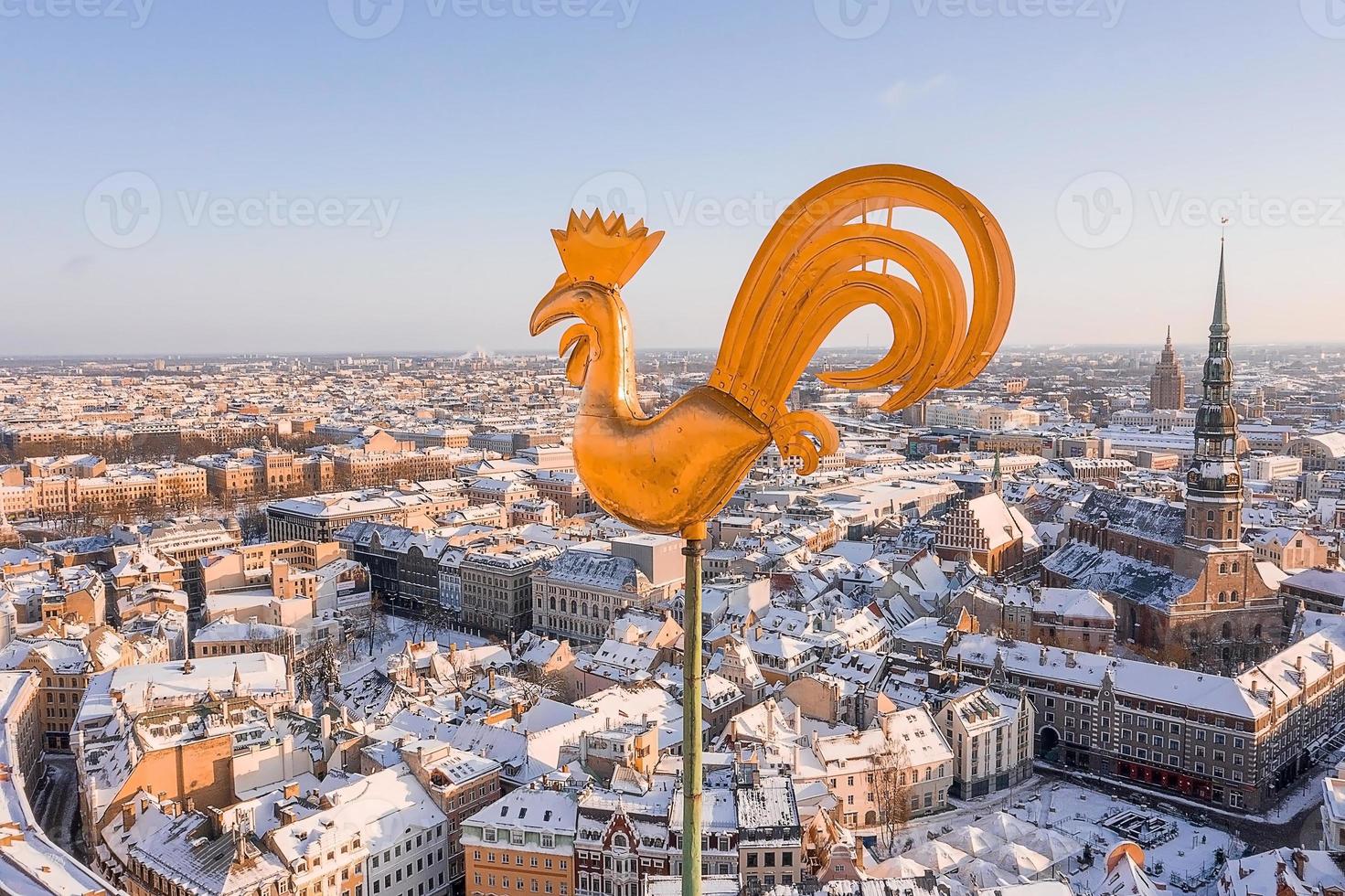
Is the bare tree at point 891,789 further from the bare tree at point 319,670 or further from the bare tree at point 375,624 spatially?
the bare tree at point 375,624

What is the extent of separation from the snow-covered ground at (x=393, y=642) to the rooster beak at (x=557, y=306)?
127 ft

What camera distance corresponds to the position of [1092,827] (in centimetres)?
3072

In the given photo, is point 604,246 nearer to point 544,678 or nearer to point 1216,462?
point 544,678

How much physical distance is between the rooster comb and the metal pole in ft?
4.69

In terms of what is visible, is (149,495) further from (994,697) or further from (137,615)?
(994,697)

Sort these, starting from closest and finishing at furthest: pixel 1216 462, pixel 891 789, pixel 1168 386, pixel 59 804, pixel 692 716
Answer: pixel 692 716 → pixel 891 789 → pixel 59 804 → pixel 1216 462 → pixel 1168 386

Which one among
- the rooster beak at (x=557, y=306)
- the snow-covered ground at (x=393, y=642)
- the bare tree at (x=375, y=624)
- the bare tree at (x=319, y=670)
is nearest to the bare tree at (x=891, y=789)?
the bare tree at (x=319, y=670)

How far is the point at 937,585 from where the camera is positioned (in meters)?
51.9

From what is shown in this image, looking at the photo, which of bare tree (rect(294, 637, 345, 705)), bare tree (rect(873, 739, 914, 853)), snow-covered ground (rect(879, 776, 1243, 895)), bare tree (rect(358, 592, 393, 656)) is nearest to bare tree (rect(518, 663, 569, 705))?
bare tree (rect(294, 637, 345, 705))

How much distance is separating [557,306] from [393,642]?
48992 millimetres

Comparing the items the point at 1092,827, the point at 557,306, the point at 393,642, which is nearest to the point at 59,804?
the point at 393,642

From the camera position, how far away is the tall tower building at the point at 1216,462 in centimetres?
4584

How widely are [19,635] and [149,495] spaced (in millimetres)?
46830

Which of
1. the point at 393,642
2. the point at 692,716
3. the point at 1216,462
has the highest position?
the point at 692,716
